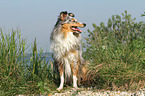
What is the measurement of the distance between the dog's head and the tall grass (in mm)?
1361

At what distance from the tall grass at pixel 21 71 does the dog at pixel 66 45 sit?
661 millimetres

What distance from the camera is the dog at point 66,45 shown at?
586 centimetres

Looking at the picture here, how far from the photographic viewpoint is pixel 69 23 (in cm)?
582

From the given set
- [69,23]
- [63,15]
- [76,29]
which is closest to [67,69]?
[76,29]

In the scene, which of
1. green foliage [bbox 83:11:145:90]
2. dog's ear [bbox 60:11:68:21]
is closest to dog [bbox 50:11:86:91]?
dog's ear [bbox 60:11:68:21]

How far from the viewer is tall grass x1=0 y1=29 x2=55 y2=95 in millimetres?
6199

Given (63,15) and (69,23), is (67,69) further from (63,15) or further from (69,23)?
(63,15)

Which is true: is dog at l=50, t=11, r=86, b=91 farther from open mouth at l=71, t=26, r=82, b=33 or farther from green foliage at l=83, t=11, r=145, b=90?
green foliage at l=83, t=11, r=145, b=90

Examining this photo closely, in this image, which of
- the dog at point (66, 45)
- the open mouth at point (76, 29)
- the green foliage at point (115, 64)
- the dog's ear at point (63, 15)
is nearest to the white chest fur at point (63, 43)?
the dog at point (66, 45)

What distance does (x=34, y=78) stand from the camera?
21.2 feet

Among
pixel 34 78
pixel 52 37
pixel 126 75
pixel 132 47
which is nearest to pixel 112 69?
pixel 126 75

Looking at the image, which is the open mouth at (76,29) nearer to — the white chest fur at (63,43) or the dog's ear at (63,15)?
the white chest fur at (63,43)

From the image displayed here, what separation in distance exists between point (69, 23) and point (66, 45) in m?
0.63

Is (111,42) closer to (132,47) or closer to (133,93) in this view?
(132,47)
